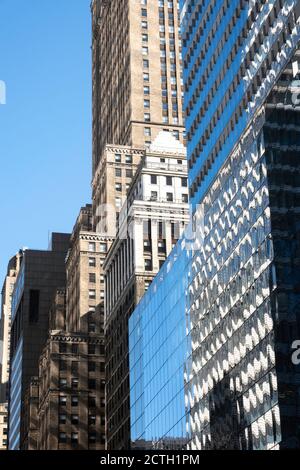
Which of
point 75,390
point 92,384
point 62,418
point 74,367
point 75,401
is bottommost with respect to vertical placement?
point 62,418

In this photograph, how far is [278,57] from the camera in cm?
9888

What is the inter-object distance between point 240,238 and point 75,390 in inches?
3830

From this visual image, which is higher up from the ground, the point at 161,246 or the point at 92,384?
the point at 161,246

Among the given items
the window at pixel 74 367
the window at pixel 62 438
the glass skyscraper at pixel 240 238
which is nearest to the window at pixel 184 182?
the glass skyscraper at pixel 240 238

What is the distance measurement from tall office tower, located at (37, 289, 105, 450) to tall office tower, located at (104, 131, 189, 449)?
1718cm

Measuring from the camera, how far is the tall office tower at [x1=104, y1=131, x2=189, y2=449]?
519 feet

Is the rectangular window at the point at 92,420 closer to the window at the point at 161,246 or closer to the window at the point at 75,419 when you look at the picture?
the window at the point at 75,419

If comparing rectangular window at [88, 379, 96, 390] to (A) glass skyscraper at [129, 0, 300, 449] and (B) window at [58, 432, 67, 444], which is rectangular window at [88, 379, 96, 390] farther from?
(A) glass skyscraper at [129, 0, 300, 449]

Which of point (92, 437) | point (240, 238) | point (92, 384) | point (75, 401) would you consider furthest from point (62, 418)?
point (240, 238)

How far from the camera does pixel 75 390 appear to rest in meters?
190

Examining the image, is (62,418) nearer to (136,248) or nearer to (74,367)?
(74,367)

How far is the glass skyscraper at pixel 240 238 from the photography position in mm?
87938

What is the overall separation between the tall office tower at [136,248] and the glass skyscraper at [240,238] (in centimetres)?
2435
